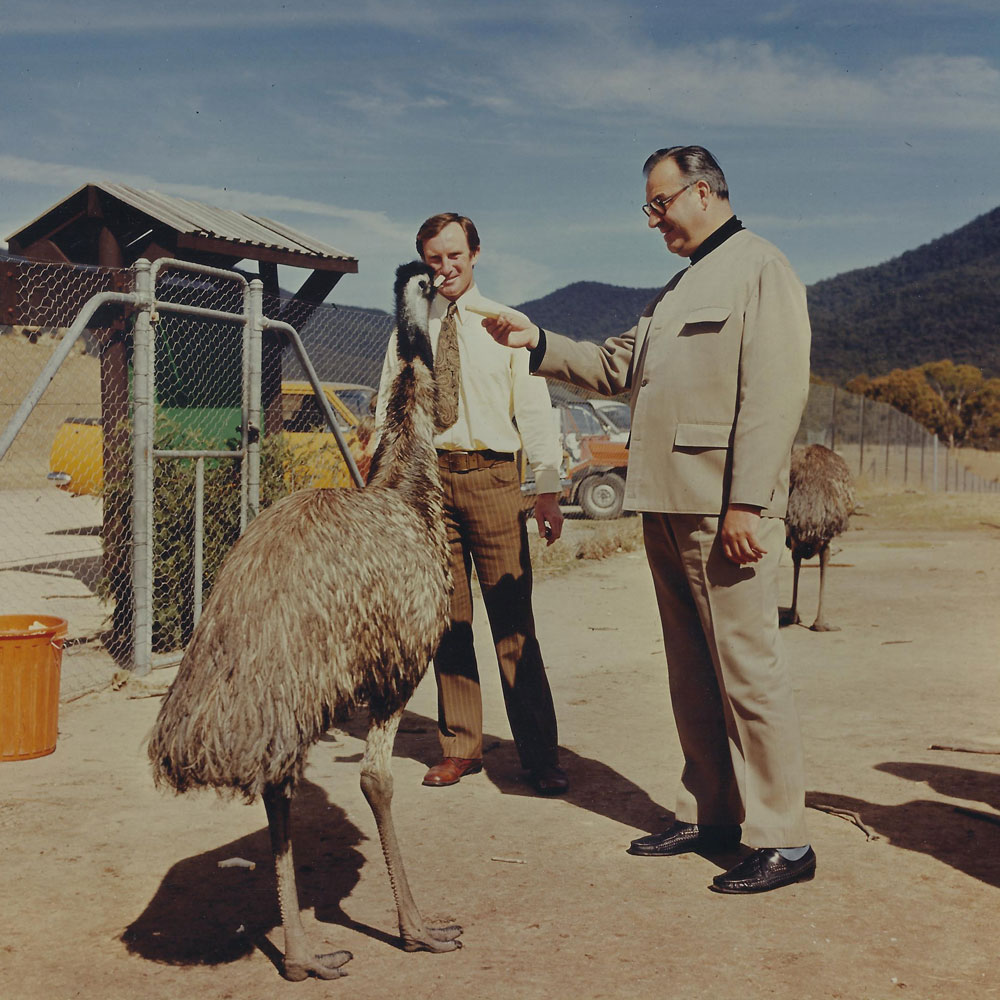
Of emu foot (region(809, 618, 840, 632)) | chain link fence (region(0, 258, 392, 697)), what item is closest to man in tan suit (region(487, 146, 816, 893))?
chain link fence (region(0, 258, 392, 697))

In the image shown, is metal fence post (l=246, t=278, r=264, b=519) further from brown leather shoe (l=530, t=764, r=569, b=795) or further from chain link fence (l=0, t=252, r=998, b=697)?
brown leather shoe (l=530, t=764, r=569, b=795)

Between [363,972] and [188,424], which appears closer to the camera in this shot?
[363,972]

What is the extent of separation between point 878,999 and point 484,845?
166 cm

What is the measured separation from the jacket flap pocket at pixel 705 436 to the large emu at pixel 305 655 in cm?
93

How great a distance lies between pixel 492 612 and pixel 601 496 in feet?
44.5

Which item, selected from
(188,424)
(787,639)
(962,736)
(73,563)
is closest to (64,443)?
(73,563)

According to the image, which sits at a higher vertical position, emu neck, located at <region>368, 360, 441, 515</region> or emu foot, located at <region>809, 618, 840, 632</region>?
emu neck, located at <region>368, 360, 441, 515</region>

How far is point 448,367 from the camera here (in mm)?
4836

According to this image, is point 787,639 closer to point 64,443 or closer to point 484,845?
point 484,845

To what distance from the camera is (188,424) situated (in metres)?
7.72

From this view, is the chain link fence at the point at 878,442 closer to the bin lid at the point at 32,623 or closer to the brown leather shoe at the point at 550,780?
Answer: the brown leather shoe at the point at 550,780

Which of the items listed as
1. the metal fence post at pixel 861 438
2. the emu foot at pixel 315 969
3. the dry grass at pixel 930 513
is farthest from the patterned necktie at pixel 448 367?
the metal fence post at pixel 861 438

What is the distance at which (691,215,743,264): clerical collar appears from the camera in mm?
4082

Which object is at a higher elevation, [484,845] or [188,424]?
[188,424]
